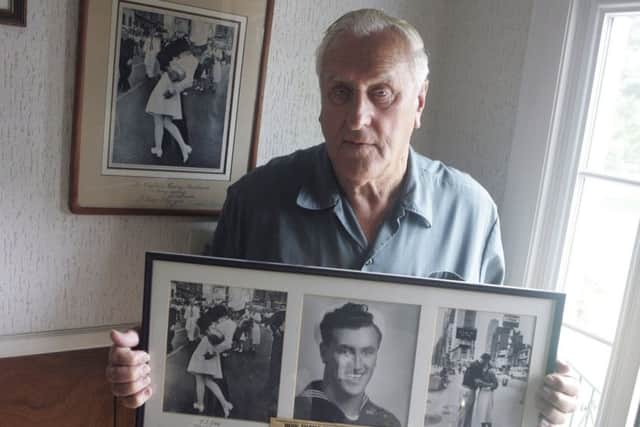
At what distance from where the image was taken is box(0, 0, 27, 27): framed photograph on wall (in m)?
0.93

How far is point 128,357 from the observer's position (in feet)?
2.41

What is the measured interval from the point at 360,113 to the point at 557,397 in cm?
50

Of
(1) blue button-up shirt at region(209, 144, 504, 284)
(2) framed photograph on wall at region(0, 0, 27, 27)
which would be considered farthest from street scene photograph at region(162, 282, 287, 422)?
(2) framed photograph on wall at region(0, 0, 27, 27)

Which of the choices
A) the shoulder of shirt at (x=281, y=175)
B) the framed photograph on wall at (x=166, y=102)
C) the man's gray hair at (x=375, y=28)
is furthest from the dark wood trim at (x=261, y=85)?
the man's gray hair at (x=375, y=28)

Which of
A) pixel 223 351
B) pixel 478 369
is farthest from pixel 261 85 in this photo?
pixel 478 369

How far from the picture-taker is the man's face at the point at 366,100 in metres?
0.85

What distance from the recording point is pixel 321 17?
1213 mm

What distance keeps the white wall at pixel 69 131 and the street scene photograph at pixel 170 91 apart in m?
0.09

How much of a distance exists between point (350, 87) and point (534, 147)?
48 centimetres

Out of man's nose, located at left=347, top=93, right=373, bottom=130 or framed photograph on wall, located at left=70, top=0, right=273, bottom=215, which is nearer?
man's nose, located at left=347, top=93, right=373, bottom=130

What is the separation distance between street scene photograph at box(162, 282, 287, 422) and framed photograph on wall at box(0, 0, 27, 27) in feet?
1.90

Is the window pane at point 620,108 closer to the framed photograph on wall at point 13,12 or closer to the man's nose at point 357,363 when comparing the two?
the man's nose at point 357,363

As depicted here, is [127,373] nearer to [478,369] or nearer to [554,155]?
[478,369]

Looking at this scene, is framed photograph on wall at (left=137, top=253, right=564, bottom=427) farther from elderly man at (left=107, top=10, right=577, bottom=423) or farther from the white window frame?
the white window frame
